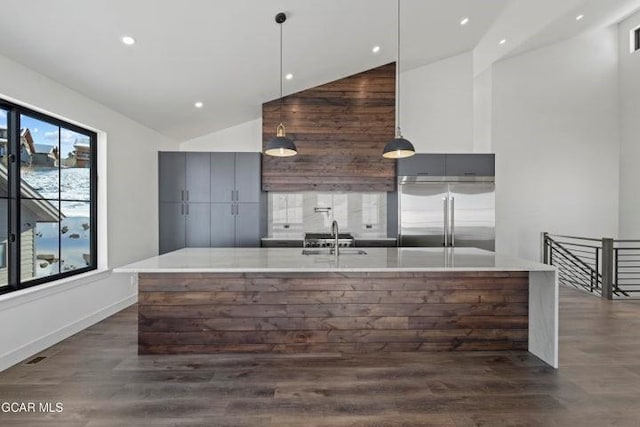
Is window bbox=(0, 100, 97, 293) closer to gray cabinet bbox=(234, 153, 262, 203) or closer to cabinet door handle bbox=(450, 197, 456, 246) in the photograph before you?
gray cabinet bbox=(234, 153, 262, 203)

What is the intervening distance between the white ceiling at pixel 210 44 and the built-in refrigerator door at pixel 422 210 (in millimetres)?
1992

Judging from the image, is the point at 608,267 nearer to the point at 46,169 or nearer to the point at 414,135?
the point at 414,135

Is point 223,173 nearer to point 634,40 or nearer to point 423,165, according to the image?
point 423,165

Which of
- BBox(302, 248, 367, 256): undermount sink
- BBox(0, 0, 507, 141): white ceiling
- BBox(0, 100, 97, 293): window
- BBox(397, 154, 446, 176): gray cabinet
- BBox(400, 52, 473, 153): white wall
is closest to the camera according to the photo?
BBox(0, 0, 507, 141): white ceiling

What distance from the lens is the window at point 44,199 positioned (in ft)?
9.39

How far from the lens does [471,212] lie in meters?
5.29

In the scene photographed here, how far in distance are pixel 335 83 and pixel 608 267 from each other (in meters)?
4.72

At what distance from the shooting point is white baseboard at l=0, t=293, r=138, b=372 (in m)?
2.68

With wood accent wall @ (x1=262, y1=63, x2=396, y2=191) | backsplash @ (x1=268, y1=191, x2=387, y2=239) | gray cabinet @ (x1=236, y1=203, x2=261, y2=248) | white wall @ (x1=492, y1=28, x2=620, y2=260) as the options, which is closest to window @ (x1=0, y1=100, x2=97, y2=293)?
gray cabinet @ (x1=236, y1=203, x2=261, y2=248)

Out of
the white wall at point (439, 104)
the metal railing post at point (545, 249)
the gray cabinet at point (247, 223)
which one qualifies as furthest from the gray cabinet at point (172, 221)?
the metal railing post at point (545, 249)

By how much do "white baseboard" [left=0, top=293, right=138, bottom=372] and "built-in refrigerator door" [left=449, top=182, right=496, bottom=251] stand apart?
15.3ft

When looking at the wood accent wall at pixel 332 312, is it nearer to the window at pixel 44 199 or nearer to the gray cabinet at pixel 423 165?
the window at pixel 44 199

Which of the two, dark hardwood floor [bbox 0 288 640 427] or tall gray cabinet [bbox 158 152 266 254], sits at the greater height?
tall gray cabinet [bbox 158 152 266 254]

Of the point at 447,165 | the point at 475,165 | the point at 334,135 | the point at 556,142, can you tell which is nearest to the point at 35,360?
the point at 334,135
